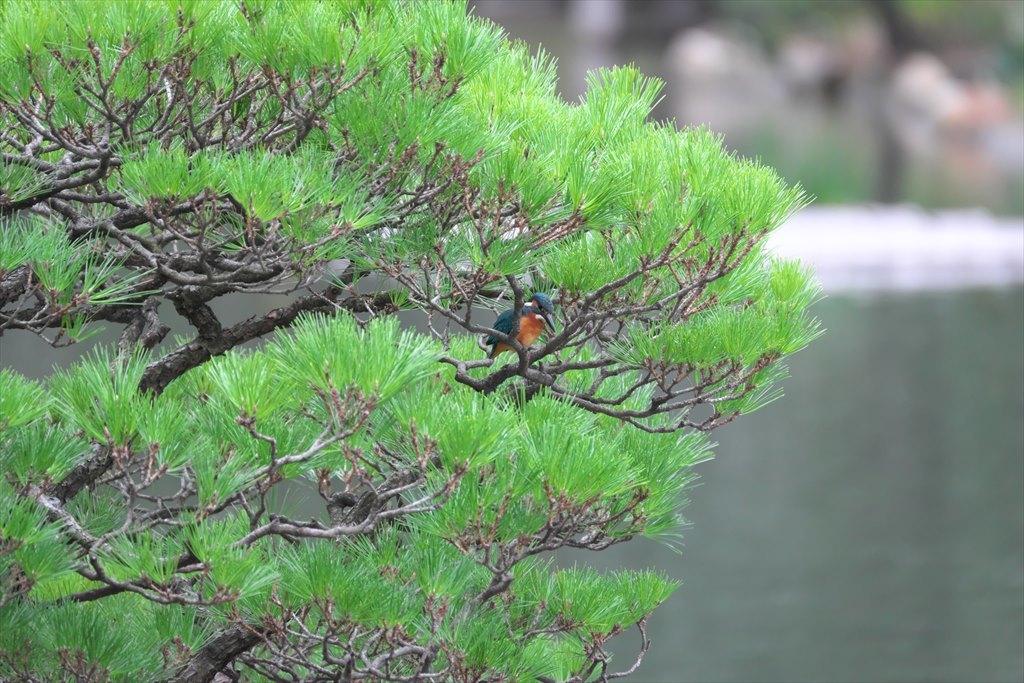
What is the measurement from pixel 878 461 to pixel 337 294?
6072 millimetres

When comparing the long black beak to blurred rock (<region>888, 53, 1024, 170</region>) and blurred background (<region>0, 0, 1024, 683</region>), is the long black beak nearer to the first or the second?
blurred background (<region>0, 0, 1024, 683</region>)

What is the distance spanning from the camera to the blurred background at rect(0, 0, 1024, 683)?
204 inches

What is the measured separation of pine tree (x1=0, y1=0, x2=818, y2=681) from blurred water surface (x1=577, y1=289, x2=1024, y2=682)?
10.0 ft

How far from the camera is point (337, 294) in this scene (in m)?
2.19

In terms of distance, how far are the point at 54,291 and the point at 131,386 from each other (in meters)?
0.23

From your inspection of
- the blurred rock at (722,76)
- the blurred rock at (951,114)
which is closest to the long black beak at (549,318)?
the blurred rock at (951,114)

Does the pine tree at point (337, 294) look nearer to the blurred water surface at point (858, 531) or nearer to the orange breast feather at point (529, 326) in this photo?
the orange breast feather at point (529, 326)

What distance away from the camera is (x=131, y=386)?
69.0 inches

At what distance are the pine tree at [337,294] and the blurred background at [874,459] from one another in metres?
3.06

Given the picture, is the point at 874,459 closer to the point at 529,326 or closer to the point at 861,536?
the point at 861,536

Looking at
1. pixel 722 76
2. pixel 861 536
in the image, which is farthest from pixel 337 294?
pixel 722 76

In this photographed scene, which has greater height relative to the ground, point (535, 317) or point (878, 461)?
point (878, 461)

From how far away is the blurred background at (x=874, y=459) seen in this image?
17.0ft

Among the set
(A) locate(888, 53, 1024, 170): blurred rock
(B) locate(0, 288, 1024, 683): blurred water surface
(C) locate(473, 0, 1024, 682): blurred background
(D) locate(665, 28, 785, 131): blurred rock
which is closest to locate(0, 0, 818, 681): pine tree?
(C) locate(473, 0, 1024, 682): blurred background
